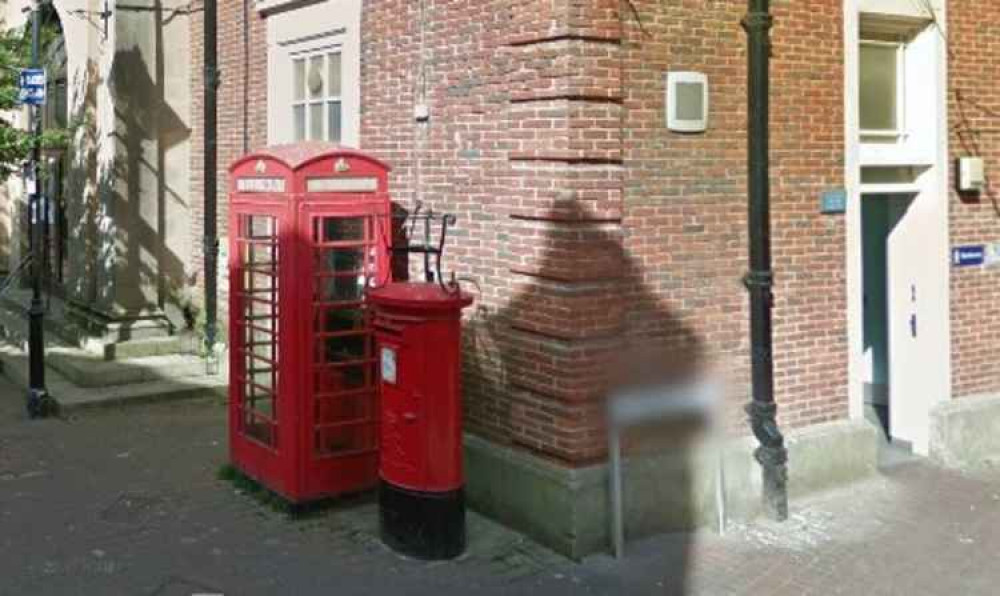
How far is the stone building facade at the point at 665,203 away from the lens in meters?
7.30

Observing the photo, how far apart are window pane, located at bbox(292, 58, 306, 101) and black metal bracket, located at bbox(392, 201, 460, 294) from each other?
9.28 ft

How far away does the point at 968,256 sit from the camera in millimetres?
9594

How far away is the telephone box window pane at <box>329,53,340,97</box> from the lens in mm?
10258

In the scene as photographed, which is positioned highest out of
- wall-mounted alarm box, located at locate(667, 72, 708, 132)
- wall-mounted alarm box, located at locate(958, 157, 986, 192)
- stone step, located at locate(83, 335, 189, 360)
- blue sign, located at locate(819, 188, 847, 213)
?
wall-mounted alarm box, located at locate(667, 72, 708, 132)

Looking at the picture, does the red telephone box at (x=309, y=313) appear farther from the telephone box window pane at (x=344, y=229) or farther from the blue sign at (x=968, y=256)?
the blue sign at (x=968, y=256)

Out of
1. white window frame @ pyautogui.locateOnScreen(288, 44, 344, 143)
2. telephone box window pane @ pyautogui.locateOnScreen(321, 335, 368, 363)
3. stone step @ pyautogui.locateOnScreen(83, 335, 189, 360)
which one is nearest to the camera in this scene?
telephone box window pane @ pyautogui.locateOnScreen(321, 335, 368, 363)

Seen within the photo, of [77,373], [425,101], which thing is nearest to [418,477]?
[425,101]

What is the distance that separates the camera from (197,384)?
1259 cm

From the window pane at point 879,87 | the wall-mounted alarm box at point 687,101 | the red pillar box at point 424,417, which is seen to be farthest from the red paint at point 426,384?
the window pane at point 879,87

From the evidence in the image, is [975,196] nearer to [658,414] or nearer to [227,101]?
[658,414]

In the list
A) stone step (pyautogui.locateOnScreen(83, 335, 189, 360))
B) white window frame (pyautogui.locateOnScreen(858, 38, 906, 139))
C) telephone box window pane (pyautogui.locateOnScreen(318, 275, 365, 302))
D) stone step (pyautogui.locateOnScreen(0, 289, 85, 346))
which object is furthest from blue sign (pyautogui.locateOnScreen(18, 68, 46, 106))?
white window frame (pyautogui.locateOnScreen(858, 38, 906, 139))

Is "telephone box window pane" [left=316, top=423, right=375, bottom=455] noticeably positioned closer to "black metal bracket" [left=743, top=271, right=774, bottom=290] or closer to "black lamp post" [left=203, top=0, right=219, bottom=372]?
"black metal bracket" [left=743, top=271, right=774, bottom=290]

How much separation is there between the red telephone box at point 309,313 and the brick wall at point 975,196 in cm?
492

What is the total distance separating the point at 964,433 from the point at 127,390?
844 cm
